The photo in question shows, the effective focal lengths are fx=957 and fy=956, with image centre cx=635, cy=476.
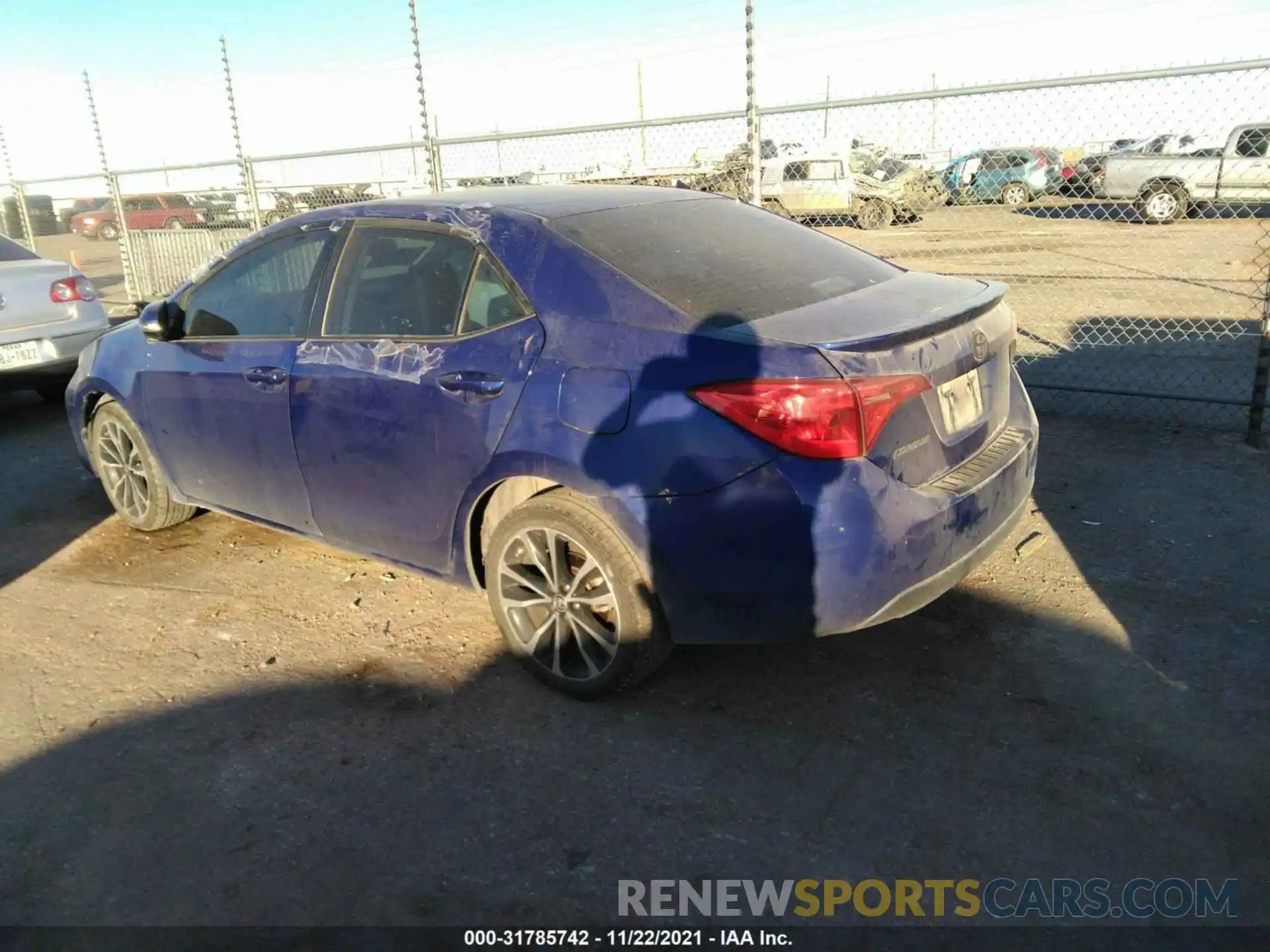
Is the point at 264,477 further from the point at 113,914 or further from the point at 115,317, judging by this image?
the point at 115,317

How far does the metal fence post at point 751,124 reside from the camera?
20.6 ft

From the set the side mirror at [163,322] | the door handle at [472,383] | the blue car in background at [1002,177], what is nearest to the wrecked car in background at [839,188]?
the blue car in background at [1002,177]

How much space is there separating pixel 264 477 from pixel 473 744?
5.69 ft

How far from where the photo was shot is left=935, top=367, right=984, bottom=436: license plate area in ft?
10.0

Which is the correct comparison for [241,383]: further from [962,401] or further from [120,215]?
[120,215]

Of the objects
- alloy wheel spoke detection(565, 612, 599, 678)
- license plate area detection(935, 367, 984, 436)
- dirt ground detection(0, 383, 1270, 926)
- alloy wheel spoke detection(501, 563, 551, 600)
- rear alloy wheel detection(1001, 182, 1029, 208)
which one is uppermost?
rear alloy wheel detection(1001, 182, 1029, 208)

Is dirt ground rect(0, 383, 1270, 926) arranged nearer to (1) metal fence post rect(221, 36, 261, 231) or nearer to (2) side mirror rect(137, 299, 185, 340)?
(2) side mirror rect(137, 299, 185, 340)

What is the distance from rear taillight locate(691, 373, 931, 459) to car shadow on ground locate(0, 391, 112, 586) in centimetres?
391

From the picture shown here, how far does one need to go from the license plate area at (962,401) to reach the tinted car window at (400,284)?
5.59 ft

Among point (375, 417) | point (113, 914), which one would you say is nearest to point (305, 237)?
point (375, 417)

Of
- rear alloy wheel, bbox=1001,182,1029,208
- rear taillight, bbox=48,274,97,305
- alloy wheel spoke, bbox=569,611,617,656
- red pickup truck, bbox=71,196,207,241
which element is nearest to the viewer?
alloy wheel spoke, bbox=569,611,617,656

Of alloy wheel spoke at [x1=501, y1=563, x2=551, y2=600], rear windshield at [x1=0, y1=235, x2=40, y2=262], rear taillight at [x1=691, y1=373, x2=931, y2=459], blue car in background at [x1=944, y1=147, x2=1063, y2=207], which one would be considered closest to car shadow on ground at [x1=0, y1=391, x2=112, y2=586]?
rear windshield at [x1=0, y1=235, x2=40, y2=262]

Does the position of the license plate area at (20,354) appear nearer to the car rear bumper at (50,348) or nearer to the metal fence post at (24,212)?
the car rear bumper at (50,348)

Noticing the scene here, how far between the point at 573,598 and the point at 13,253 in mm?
7044
